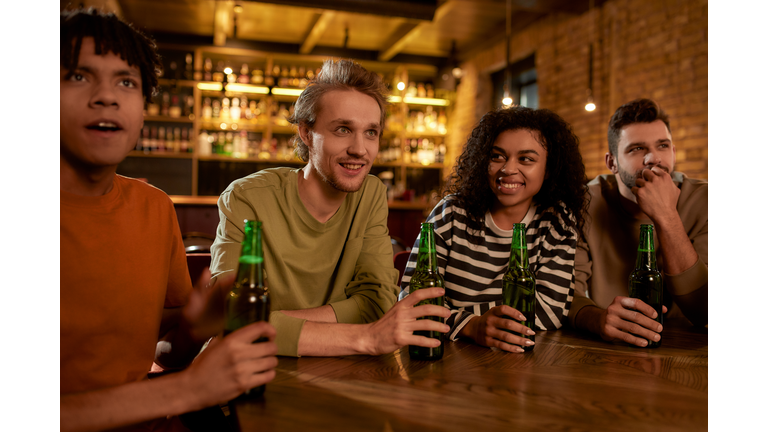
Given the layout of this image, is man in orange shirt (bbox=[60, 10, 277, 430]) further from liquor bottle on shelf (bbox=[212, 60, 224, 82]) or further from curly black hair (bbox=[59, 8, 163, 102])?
liquor bottle on shelf (bbox=[212, 60, 224, 82])

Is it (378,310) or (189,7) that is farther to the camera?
(189,7)

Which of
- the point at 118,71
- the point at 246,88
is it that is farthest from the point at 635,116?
the point at 246,88

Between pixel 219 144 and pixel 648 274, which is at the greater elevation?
pixel 219 144

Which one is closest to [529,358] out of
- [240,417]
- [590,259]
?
[240,417]

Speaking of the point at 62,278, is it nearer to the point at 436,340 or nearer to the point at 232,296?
the point at 232,296

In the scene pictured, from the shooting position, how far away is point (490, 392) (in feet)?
2.50

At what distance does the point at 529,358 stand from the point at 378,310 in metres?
0.39

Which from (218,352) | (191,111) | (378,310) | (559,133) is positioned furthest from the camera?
(191,111)

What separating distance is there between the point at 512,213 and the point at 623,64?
364cm

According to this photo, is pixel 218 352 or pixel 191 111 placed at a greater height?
pixel 191 111

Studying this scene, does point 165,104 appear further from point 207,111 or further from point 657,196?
point 657,196
